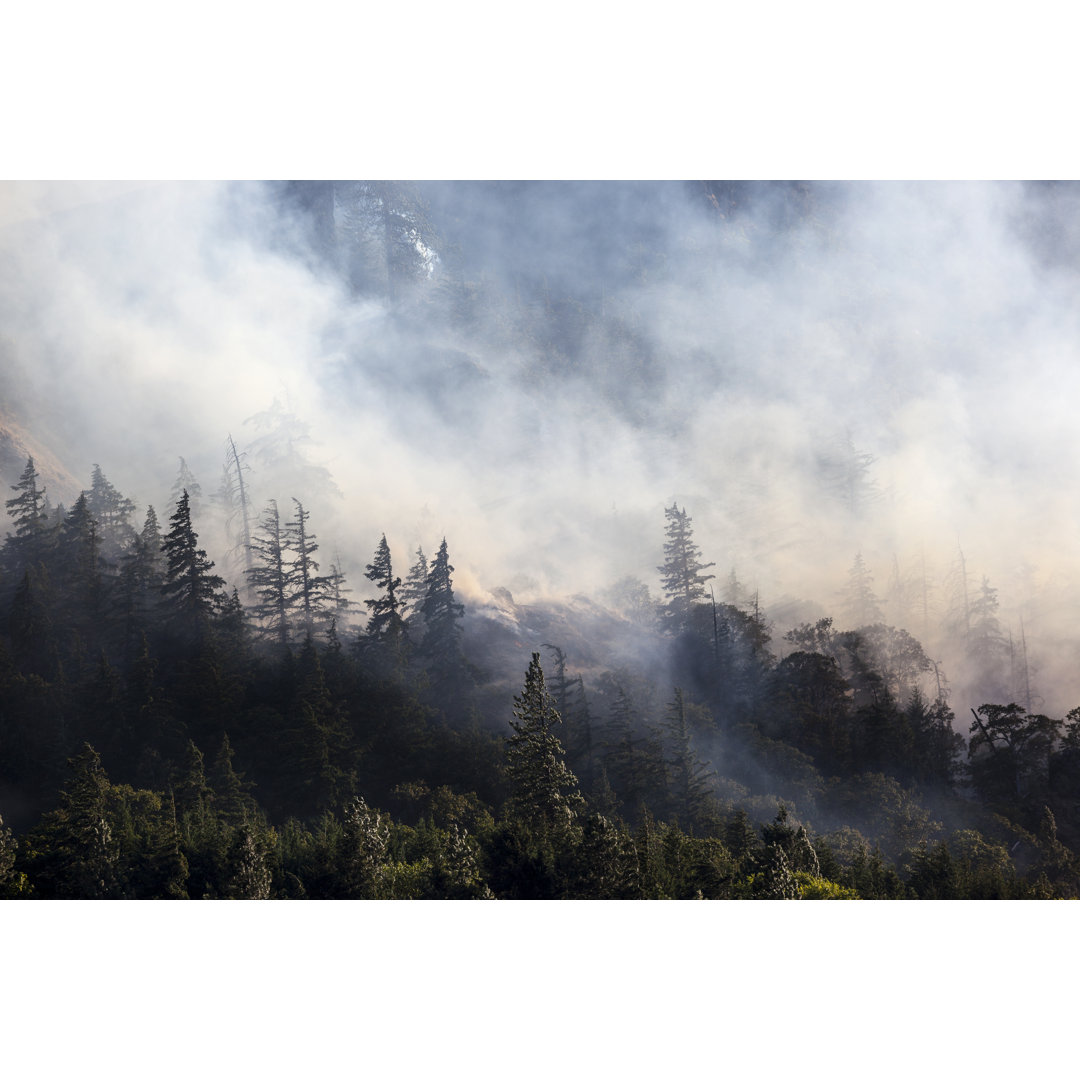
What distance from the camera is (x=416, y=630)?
10.7 m

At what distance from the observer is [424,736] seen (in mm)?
10469

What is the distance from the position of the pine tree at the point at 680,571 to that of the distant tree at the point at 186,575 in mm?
5285

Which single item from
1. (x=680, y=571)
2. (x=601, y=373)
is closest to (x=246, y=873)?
(x=680, y=571)

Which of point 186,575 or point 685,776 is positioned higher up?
point 186,575

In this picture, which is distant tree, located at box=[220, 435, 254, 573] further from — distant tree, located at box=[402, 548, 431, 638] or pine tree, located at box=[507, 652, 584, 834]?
pine tree, located at box=[507, 652, 584, 834]

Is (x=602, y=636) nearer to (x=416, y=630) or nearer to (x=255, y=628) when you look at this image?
(x=416, y=630)

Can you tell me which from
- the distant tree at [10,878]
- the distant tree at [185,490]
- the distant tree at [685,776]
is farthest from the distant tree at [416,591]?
the distant tree at [10,878]

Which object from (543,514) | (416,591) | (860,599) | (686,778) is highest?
(543,514)

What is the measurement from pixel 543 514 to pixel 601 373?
1830 millimetres

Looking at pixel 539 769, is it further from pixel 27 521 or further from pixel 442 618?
pixel 27 521

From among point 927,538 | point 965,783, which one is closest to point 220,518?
point 927,538

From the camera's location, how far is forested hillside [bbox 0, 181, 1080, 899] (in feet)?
33.4

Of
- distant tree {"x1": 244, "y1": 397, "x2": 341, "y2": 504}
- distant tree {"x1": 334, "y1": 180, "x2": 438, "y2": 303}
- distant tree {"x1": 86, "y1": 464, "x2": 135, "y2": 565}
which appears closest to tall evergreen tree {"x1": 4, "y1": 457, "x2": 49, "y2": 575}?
distant tree {"x1": 86, "y1": 464, "x2": 135, "y2": 565}
